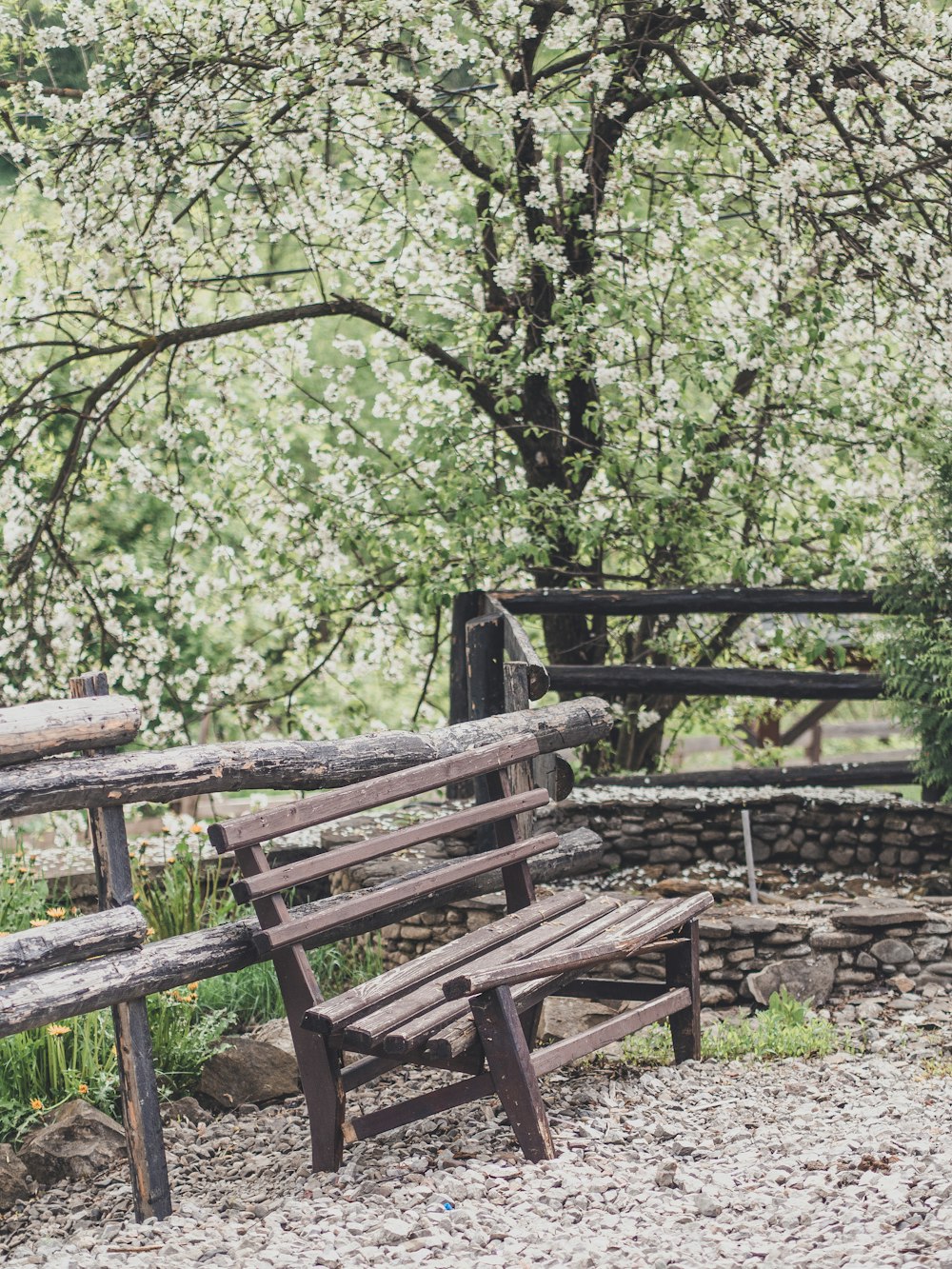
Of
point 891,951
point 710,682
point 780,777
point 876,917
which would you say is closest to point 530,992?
point 876,917

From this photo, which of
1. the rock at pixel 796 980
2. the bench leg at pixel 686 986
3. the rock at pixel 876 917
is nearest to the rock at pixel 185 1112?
the bench leg at pixel 686 986

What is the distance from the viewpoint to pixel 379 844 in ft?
12.7

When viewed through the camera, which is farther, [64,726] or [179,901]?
[179,901]

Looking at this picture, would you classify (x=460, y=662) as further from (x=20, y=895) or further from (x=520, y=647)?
(x=20, y=895)

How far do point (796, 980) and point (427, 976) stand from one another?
2.29 metres

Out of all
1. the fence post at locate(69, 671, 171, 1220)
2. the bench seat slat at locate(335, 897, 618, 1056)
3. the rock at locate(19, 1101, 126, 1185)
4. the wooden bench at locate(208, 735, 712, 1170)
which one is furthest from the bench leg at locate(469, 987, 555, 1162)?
the rock at locate(19, 1101, 126, 1185)

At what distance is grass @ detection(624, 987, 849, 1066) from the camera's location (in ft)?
15.5

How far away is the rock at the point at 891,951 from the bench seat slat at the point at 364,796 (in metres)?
2.09

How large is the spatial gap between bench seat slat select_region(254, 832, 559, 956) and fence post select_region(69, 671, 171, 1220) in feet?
1.36

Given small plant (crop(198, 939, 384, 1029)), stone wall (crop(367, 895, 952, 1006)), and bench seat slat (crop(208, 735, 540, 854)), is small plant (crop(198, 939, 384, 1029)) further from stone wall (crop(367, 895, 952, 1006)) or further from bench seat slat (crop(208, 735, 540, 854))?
bench seat slat (crop(208, 735, 540, 854))

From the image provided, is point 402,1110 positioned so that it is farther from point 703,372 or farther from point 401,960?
point 703,372

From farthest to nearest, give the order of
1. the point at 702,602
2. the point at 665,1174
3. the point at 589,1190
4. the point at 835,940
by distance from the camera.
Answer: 1. the point at 702,602
2. the point at 835,940
3. the point at 665,1174
4. the point at 589,1190

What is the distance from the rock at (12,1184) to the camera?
13.0 feet

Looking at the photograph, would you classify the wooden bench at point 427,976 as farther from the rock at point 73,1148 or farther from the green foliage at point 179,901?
the green foliage at point 179,901
